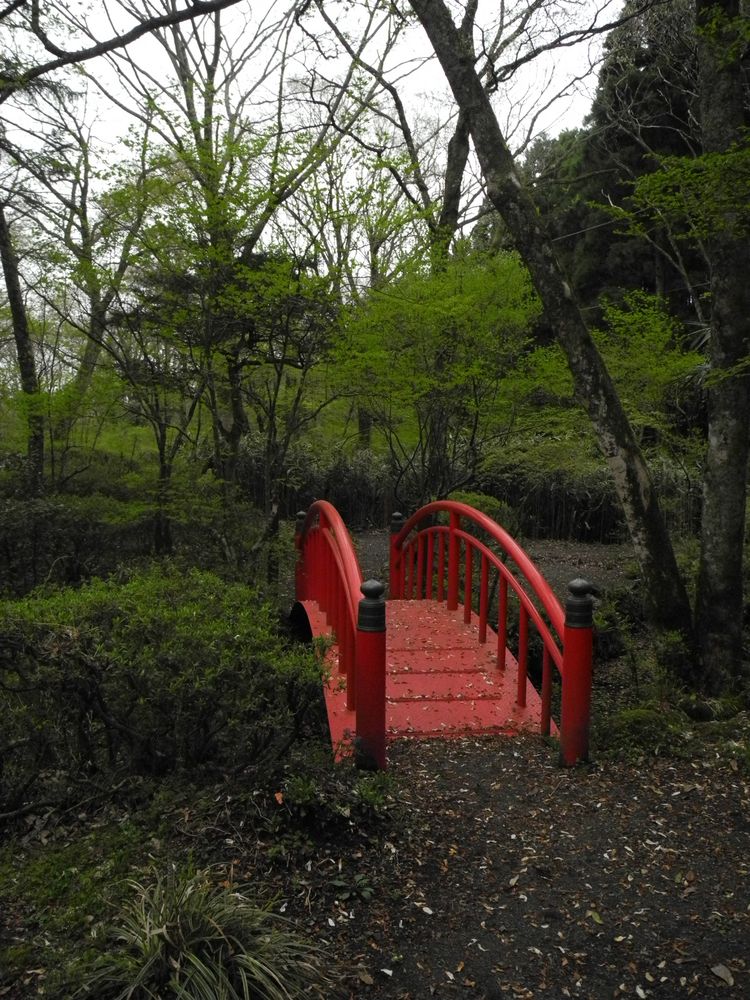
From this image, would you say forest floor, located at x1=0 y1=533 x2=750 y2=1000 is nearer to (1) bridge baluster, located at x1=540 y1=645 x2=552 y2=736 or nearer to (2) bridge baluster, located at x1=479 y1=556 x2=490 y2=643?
(1) bridge baluster, located at x1=540 y1=645 x2=552 y2=736

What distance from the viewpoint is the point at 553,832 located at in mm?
2908

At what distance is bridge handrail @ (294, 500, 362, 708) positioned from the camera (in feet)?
13.3

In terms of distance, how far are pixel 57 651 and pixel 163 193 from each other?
5.51 meters

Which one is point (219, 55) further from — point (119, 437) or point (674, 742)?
point (674, 742)

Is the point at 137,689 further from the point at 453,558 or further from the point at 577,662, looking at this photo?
the point at 453,558

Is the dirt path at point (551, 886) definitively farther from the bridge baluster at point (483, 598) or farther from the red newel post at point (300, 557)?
the red newel post at point (300, 557)

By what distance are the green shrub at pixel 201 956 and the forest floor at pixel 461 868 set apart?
0.17m

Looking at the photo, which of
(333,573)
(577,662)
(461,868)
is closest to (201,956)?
(461,868)

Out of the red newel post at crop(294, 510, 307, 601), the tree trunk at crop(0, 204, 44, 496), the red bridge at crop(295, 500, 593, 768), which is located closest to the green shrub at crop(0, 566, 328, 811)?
the red bridge at crop(295, 500, 593, 768)

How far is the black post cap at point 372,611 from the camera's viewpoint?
328 cm

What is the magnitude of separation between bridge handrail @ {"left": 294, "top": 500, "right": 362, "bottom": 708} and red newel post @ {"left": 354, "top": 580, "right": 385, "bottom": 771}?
30 centimetres

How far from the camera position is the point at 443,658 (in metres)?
4.88

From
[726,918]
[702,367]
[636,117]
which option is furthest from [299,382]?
[636,117]

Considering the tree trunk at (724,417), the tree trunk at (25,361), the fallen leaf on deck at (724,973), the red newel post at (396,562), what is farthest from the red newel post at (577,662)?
the tree trunk at (25,361)
